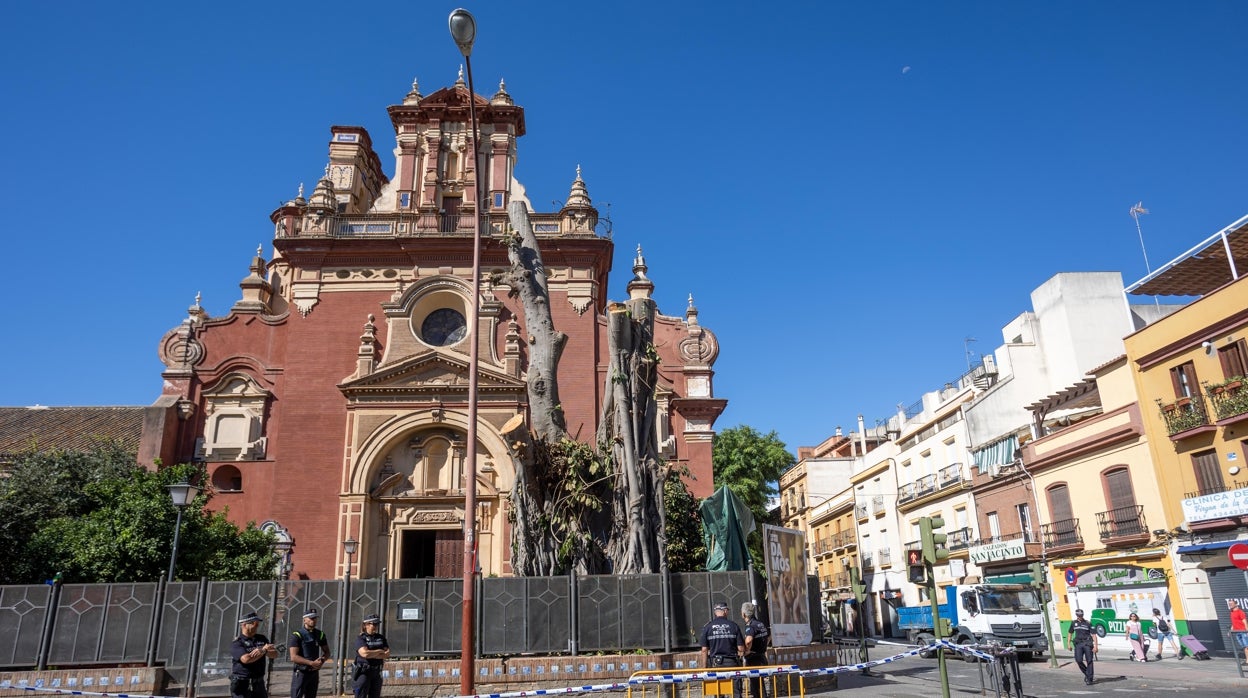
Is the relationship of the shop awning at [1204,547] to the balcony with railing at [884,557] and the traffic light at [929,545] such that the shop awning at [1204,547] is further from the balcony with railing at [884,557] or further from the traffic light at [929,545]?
the balcony with railing at [884,557]

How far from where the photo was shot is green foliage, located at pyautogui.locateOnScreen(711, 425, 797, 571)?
4000 cm

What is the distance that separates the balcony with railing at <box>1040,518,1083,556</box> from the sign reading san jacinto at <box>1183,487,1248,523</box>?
4.27 m

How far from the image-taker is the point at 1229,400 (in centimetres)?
1928

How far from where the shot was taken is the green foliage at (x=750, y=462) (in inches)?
1575

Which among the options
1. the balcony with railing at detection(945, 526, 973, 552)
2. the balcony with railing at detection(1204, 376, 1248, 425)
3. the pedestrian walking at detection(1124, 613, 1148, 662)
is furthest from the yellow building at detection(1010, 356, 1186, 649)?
the balcony with railing at detection(945, 526, 973, 552)

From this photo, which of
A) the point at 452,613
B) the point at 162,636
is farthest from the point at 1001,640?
the point at 162,636

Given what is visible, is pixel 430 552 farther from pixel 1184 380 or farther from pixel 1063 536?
pixel 1184 380

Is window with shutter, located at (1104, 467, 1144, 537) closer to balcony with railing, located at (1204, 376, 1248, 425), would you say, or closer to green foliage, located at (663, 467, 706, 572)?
balcony with railing, located at (1204, 376, 1248, 425)

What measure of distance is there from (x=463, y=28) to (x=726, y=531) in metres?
9.79

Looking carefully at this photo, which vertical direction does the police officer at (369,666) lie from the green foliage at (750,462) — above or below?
below

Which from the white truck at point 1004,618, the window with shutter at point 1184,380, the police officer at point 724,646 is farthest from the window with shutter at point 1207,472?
the police officer at point 724,646

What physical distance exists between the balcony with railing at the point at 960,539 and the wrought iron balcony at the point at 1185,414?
10.8 metres

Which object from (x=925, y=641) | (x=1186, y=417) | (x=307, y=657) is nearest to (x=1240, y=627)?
(x=1186, y=417)

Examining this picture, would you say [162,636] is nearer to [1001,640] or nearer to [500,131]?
[1001,640]
